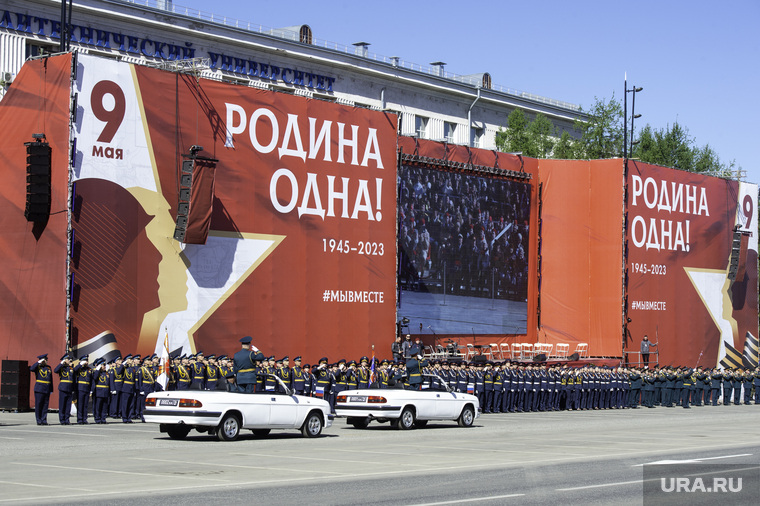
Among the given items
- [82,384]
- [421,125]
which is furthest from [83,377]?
[421,125]

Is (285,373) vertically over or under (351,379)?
over

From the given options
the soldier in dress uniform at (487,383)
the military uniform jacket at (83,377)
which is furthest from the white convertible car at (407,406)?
the soldier in dress uniform at (487,383)

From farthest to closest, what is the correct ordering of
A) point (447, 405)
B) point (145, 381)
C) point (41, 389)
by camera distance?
1. point (145, 381)
2. point (447, 405)
3. point (41, 389)

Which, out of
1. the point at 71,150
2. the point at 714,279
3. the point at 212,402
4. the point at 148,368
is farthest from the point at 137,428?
the point at 714,279

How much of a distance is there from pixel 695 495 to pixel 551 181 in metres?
34.3

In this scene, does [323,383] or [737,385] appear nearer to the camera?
[323,383]

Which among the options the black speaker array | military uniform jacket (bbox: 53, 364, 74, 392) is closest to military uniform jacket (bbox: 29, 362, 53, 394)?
military uniform jacket (bbox: 53, 364, 74, 392)

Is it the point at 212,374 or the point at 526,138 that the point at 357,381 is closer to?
the point at 212,374

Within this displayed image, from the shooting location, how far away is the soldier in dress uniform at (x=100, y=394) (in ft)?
79.5

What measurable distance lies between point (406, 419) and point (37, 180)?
42.6ft

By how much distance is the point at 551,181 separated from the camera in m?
46.0

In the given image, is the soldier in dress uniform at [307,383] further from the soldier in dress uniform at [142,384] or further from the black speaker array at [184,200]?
the black speaker array at [184,200]

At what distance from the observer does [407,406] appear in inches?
909

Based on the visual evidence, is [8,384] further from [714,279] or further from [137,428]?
[714,279]
